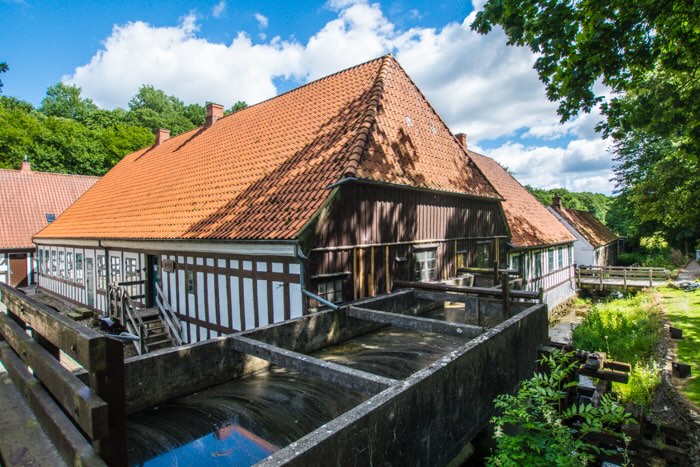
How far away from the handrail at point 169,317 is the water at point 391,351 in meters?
5.74

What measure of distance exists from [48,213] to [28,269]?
155 inches

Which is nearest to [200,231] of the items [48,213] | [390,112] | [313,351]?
[313,351]

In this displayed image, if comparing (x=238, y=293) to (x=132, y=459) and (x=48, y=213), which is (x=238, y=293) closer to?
(x=132, y=459)

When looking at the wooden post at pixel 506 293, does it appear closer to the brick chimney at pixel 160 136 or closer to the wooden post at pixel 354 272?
the wooden post at pixel 354 272

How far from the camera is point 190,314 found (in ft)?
31.9

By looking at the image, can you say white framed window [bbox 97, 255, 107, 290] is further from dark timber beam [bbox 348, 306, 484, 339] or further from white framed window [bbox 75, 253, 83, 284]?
dark timber beam [bbox 348, 306, 484, 339]

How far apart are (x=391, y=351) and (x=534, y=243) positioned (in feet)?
43.1

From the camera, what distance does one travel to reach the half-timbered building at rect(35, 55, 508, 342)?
7.49 meters

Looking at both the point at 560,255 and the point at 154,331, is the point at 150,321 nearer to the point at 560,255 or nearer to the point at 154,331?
the point at 154,331

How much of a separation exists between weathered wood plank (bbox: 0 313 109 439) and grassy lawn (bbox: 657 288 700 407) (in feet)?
28.0

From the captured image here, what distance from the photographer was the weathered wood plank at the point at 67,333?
73.0 inches

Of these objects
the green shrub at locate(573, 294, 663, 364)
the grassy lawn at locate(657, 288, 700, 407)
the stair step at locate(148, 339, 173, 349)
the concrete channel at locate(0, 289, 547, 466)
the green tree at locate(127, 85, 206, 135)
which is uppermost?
the green tree at locate(127, 85, 206, 135)

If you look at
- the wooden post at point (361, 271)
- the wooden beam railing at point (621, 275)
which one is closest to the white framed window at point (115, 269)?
the wooden post at point (361, 271)

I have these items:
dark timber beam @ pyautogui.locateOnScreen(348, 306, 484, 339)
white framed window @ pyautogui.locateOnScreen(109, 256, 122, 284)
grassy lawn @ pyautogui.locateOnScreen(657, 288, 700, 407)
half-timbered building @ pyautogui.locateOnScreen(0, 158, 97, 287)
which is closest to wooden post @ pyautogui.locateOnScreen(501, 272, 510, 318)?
dark timber beam @ pyautogui.locateOnScreen(348, 306, 484, 339)
